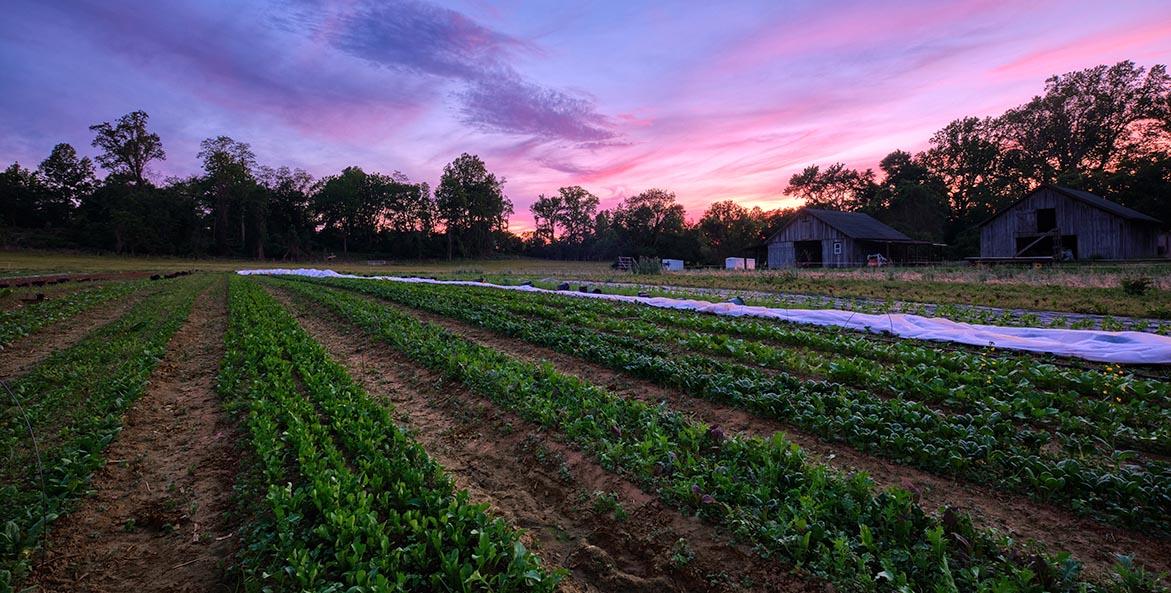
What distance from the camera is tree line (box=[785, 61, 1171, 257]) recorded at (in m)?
42.4

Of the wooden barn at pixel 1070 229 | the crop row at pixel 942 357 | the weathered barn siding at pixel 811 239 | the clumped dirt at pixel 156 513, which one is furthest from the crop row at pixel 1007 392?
the weathered barn siding at pixel 811 239

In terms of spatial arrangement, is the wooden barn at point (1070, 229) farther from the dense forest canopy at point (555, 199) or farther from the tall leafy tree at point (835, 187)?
the tall leafy tree at point (835, 187)

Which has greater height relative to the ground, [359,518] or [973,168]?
[973,168]

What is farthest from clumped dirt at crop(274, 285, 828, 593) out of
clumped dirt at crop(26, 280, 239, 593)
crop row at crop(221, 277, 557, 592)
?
clumped dirt at crop(26, 280, 239, 593)

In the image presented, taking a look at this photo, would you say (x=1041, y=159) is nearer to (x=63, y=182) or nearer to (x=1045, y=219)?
(x=1045, y=219)

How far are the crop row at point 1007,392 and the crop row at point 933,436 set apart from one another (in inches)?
13.4

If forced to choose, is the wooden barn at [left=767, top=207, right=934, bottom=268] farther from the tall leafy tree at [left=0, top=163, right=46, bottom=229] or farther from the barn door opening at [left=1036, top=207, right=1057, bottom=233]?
the tall leafy tree at [left=0, top=163, right=46, bottom=229]

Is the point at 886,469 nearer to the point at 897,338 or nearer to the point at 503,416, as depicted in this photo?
the point at 503,416

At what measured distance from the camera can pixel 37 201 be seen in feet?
224

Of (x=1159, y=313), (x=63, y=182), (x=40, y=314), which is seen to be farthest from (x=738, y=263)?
(x=63, y=182)

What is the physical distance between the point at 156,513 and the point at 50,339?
10704 millimetres

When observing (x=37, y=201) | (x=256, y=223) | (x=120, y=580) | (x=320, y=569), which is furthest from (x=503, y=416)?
(x=37, y=201)

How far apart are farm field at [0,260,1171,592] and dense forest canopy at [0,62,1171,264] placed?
143 feet

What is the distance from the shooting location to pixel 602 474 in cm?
403
